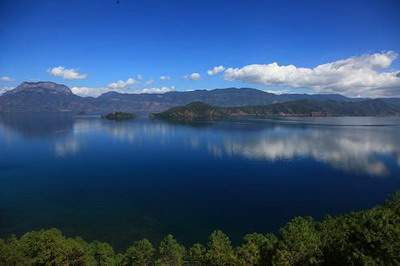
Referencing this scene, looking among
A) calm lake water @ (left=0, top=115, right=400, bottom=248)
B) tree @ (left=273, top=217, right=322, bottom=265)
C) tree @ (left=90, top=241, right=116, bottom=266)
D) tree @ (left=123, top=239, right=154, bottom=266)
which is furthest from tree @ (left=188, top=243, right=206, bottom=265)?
calm lake water @ (left=0, top=115, right=400, bottom=248)

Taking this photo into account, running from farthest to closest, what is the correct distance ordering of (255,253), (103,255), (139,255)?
(103,255), (139,255), (255,253)

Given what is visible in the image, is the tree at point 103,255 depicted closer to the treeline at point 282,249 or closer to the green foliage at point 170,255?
the treeline at point 282,249

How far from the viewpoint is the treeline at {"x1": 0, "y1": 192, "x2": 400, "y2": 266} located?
99.3ft

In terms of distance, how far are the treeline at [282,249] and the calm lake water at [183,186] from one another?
1480 cm

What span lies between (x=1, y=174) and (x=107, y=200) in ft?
155

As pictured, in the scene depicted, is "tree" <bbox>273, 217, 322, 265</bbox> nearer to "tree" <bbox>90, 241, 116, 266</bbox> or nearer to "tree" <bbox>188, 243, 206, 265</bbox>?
"tree" <bbox>188, 243, 206, 265</bbox>

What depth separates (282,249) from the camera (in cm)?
3416

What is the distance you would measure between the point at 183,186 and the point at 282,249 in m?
55.1

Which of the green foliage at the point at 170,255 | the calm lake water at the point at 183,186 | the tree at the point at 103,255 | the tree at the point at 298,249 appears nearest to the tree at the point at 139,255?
the green foliage at the point at 170,255

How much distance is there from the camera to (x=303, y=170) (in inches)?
4107

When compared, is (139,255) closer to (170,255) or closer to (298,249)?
(170,255)

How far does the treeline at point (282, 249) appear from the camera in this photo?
30.3 meters

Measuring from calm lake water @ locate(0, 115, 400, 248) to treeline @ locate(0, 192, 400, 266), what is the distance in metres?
14.8

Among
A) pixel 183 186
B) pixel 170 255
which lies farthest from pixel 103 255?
pixel 183 186
